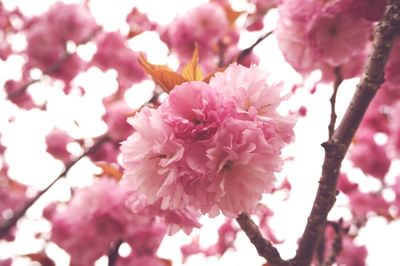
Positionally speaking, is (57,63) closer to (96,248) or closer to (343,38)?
(96,248)

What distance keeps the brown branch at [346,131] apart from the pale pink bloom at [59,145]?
9.88 ft

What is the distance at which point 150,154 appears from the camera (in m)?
0.75

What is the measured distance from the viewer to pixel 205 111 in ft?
2.34

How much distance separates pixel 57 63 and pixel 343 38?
238 cm

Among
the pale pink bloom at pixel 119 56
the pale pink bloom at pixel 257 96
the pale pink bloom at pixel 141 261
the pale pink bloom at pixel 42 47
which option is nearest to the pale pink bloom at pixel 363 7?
the pale pink bloom at pixel 257 96

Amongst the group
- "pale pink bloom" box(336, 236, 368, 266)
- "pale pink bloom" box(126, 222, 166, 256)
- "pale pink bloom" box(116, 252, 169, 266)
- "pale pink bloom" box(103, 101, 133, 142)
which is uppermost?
"pale pink bloom" box(126, 222, 166, 256)

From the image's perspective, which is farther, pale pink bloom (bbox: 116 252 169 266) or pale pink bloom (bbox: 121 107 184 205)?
pale pink bloom (bbox: 116 252 169 266)

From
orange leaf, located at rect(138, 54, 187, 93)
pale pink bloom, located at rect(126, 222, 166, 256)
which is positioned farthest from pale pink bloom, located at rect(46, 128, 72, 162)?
orange leaf, located at rect(138, 54, 187, 93)

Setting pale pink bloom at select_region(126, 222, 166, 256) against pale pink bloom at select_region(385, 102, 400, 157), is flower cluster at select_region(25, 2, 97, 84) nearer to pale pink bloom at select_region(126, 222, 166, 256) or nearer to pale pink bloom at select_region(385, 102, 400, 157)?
pale pink bloom at select_region(126, 222, 166, 256)

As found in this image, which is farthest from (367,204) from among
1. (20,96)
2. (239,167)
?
(20,96)

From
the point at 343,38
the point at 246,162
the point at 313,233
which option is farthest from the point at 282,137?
the point at 343,38

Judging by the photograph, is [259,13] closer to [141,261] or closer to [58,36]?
[58,36]

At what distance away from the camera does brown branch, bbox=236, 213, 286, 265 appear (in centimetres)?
87

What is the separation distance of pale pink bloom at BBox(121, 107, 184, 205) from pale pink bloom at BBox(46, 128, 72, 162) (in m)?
2.96
